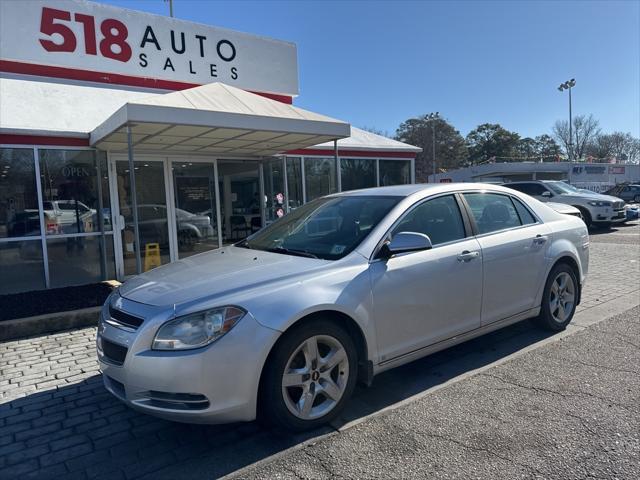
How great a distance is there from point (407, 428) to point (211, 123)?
481 centimetres

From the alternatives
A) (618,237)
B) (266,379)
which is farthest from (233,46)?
(618,237)

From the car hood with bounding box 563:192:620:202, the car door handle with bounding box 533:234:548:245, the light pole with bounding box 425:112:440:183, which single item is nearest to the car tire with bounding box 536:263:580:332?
the car door handle with bounding box 533:234:548:245

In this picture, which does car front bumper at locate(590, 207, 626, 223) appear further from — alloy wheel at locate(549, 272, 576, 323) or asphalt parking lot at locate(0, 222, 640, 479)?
asphalt parking lot at locate(0, 222, 640, 479)

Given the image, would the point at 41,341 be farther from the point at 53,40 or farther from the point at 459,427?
the point at 53,40

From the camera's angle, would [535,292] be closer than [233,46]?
Yes

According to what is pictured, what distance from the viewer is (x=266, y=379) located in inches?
116

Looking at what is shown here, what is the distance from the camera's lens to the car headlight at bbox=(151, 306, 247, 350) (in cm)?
282

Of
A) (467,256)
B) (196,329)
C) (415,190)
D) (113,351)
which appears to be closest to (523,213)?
(467,256)

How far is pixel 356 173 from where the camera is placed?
489 inches

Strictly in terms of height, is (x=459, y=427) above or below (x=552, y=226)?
below

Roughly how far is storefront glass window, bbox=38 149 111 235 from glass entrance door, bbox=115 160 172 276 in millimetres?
494

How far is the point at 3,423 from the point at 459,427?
336 cm

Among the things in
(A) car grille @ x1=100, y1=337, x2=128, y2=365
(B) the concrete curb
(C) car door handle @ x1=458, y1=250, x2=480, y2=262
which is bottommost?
(B) the concrete curb

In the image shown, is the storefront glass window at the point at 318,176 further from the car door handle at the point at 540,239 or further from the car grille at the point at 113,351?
the car grille at the point at 113,351
